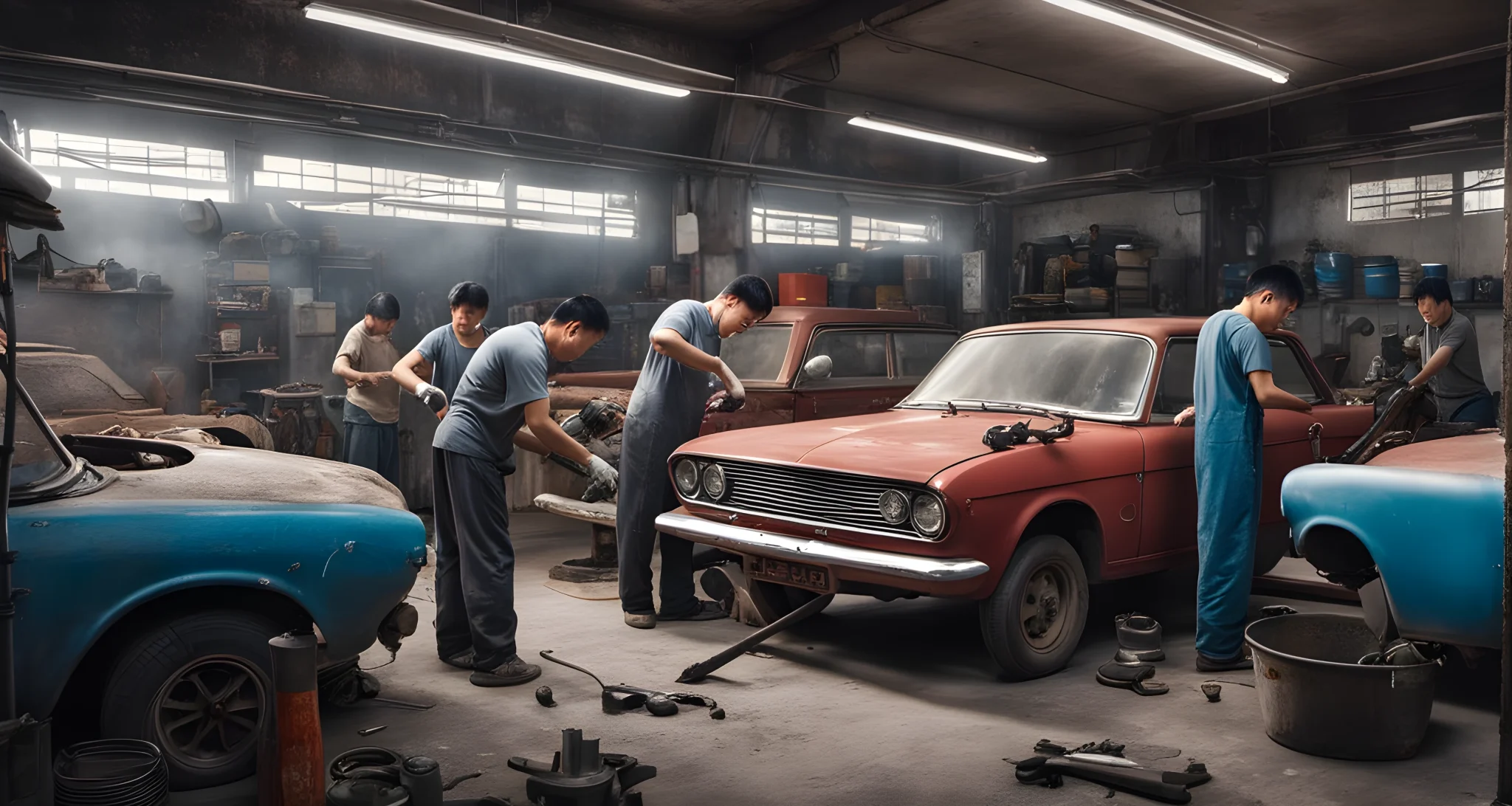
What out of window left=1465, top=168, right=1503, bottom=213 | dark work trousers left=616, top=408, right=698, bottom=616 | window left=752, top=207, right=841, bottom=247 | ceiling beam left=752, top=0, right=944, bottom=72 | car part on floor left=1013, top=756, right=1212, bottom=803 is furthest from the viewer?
window left=752, top=207, right=841, bottom=247

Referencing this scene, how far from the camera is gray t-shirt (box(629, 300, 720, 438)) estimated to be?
5562 mm

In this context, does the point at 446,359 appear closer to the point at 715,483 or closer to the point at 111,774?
the point at 715,483

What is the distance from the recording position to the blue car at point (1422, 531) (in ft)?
11.0

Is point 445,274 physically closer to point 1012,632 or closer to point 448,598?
point 448,598

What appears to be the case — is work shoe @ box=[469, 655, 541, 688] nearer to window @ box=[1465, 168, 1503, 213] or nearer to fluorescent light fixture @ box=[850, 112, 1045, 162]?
fluorescent light fixture @ box=[850, 112, 1045, 162]

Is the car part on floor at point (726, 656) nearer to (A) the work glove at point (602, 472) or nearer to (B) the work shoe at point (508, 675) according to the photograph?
(B) the work shoe at point (508, 675)

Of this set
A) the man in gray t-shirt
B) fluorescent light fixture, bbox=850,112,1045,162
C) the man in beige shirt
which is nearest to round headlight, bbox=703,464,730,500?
the man in beige shirt

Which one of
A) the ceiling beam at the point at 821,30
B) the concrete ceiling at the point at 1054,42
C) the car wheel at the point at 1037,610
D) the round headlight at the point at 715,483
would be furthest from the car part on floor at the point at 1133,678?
the ceiling beam at the point at 821,30

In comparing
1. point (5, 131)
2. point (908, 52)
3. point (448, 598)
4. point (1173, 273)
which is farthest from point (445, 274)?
point (1173, 273)

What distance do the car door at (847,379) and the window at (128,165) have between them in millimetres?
6209

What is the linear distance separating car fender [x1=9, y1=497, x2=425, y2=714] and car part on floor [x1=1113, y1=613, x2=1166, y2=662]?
10.0 ft

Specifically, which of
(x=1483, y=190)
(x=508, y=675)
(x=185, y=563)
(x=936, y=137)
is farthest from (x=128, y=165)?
(x=1483, y=190)

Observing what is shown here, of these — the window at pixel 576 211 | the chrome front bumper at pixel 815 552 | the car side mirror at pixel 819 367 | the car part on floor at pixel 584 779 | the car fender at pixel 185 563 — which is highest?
the window at pixel 576 211

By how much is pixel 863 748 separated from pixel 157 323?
8373mm
